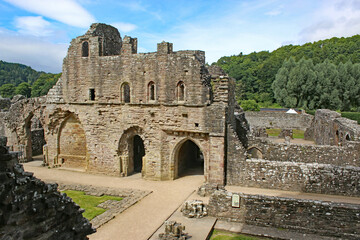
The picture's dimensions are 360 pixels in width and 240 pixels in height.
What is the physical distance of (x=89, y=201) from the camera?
12289mm

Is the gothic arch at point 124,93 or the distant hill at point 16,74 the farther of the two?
the distant hill at point 16,74

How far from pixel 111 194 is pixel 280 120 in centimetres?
3128

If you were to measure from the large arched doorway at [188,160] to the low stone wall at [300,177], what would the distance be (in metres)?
3.48

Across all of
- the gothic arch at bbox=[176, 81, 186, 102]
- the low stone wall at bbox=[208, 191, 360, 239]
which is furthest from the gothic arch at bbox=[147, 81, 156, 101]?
the low stone wall at bbox=[208, 191, 360, 239]

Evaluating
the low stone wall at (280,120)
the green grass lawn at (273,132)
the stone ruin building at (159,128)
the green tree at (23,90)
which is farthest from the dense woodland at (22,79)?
the stone ruin building at (159,128)

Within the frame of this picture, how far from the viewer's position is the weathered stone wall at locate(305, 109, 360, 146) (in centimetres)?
1806

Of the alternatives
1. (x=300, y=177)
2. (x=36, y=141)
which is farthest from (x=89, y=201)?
(x=36, y=141)

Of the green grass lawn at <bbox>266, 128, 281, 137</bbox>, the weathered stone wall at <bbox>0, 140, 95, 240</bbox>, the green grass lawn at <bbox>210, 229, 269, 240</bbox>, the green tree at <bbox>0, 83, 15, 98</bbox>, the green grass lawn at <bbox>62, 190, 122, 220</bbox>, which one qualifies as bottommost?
the green grass lawn at <bbox>210, 229, 269, 240</bbox>

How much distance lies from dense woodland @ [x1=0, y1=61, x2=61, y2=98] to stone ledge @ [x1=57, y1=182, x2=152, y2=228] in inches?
2932

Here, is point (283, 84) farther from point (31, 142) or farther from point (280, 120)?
point (31, 142)

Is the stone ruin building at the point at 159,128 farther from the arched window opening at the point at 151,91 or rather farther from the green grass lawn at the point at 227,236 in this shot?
the green grass lawn at the point at 227,236

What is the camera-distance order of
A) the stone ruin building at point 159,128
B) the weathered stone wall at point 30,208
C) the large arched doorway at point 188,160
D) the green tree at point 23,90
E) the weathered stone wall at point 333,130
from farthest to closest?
the green tree at point 23,90 < the weathered stone wall at point 333,130 < the large arched doorway at point 188,160 < the stone ruin building at point 159,128 < the weathered stone wall at point 30,208

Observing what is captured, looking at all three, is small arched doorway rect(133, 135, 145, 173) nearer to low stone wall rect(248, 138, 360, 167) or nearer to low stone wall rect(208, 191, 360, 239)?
low stone wall rect(248, 138, 360, 167)

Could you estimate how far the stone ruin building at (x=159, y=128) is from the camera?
43.4 ft
